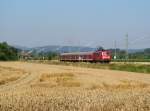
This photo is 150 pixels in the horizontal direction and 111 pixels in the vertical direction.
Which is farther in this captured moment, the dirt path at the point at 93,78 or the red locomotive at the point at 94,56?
the red locomotive at the point at 94,56

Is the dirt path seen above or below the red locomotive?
below

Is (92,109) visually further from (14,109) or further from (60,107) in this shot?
(14,109)

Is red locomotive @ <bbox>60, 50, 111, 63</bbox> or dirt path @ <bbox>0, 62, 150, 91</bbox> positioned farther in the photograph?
red locomotive @ <bbox>60, 50, 111, 63</bbox>

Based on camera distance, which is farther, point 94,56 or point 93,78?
point 94,56

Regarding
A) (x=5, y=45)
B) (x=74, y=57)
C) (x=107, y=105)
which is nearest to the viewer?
(x=107, y=105)

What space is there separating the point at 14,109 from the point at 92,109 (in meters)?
1.92

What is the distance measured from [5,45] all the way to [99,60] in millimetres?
79900

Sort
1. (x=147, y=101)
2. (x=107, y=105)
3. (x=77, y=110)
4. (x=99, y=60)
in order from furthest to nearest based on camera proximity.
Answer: (x=99, y=60)
(x=147, y=101)
(x=107, y=105)
(x=77, y=110)

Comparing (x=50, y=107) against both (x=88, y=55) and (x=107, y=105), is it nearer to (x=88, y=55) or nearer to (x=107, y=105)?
(x=107, y=105)

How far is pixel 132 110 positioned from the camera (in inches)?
455

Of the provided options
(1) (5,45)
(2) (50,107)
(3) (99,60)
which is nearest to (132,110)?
(2) (50,107)

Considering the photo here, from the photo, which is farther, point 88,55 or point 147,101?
point 88,55

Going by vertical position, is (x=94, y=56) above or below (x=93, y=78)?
above

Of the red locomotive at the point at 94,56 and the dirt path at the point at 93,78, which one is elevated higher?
the red locomotive at the point at 94,56
